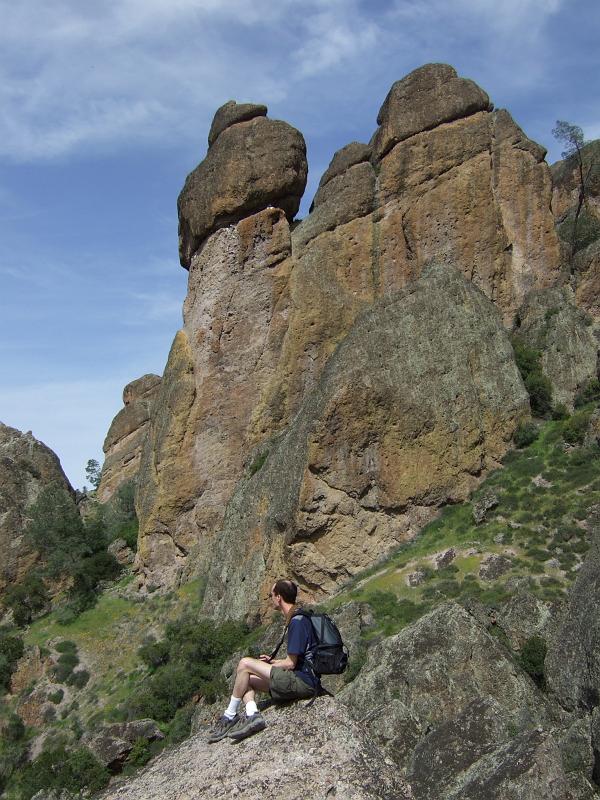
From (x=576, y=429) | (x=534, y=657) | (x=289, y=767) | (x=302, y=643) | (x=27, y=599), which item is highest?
(x=576, y=429)

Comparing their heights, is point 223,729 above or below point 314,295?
below

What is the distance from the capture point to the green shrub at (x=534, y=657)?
59.2ft

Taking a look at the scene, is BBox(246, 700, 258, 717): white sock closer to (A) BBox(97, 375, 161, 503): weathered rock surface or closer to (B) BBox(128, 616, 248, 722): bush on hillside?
(B) BBox(128, 616, 248, 722): bush on hillside

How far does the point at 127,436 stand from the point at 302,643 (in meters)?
71.0

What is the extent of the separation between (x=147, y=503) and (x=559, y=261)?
25922 millimetres

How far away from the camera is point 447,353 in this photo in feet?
108

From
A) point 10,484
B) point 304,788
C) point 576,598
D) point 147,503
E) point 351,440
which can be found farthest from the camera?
point 10,484

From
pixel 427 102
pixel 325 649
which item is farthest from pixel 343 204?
pixel 325 649

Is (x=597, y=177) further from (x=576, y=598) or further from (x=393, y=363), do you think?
(x=576, y=598)

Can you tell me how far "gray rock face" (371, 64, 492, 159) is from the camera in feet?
138

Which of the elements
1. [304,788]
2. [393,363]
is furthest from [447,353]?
[304,788]

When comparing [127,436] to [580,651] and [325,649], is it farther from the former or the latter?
[325,649]

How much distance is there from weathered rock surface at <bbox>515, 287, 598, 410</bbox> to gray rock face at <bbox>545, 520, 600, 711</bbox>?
19.5 metres

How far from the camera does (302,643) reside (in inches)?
301
